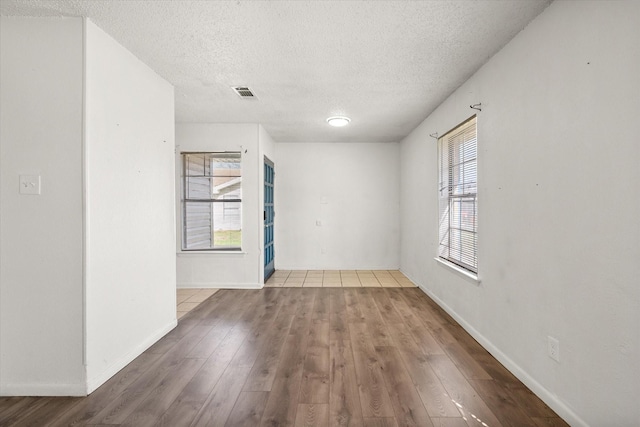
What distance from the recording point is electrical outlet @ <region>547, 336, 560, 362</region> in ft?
6.11

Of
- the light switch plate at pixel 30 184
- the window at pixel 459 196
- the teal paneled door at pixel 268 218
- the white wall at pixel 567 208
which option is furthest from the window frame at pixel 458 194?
the light switch plate at pixel 30 184

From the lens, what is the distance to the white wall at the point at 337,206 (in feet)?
20.0

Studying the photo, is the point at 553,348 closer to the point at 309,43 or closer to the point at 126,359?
the point at 309,43

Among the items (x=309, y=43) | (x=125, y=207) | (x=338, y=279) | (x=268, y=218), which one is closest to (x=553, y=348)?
(x=309, y=43)

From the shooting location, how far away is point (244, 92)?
3447 millimetres

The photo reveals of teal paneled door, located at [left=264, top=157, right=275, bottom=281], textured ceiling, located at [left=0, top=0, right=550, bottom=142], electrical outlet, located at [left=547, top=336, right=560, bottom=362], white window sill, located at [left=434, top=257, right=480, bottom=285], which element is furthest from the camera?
teal paneled door, located at [left=264, top=157, right=275, bottom=281]

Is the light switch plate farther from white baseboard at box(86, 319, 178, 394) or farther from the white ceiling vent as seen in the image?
the white ceiling vent

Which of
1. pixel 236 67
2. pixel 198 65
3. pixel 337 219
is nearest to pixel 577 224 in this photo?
pixel 236 67

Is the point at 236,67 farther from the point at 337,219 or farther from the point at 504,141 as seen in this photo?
the point at 337,219

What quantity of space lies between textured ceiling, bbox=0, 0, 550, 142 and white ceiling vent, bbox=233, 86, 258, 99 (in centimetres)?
8

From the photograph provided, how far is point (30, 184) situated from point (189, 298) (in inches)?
101

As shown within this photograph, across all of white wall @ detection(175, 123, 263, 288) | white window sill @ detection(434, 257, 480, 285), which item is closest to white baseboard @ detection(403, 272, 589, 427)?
white window sill @ detection(434, 257, 480, 285)

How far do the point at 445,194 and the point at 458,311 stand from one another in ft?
4.53

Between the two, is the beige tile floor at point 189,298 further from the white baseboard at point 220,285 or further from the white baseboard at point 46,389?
the white baseboard at point 46,389
